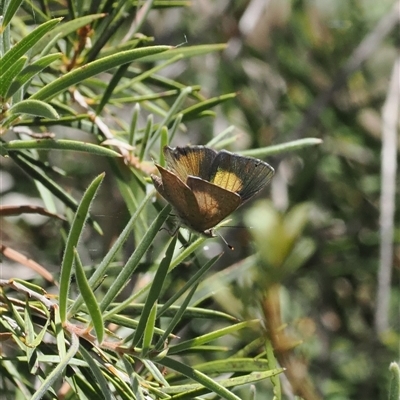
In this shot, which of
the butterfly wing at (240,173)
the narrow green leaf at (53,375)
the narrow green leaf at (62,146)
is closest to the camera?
the narrow green leaf at (53,375)

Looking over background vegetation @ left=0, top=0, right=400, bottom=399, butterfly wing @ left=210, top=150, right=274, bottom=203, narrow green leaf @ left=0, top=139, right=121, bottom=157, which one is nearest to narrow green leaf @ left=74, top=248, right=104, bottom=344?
background vegetation @ left=0, top=0, right=400, bottom=399

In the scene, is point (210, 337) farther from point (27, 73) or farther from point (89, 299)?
point (27, 73)

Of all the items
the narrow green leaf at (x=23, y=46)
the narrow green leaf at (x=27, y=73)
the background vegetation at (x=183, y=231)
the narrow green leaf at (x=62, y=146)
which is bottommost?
the background vegetation at (x=183, y=231)

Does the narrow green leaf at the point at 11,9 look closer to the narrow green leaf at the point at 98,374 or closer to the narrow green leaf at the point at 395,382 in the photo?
the narrow green leaf at the point at 98,374

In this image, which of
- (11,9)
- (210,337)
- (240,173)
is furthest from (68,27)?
(210,337)

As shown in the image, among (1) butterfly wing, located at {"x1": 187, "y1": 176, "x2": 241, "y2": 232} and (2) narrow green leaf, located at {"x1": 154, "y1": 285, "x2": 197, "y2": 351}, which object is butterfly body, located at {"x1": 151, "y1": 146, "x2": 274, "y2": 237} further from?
(2) narrow green leaf, located at {"x1": 154, "y1": 285, "x2": 197, "y2": 351}

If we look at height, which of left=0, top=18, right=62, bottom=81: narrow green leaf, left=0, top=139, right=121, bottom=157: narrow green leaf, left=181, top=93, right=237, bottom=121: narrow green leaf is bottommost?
left=181, top=93, right=237, bottom=121: narrow green leaf

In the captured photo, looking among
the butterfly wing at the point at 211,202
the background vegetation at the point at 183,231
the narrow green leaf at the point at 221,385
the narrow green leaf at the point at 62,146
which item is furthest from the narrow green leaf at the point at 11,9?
the narrow green leaf at the point at 221,385
